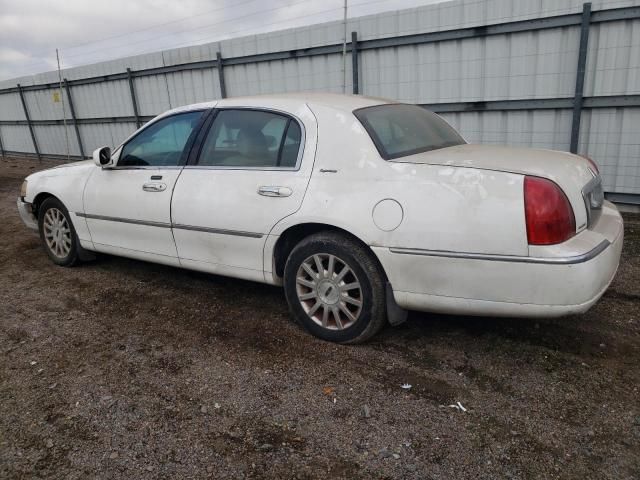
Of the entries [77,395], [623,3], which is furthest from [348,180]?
[623,3]

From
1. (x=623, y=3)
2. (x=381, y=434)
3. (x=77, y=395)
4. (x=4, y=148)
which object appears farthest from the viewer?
(x=4, y=148)

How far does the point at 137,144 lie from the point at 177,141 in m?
0.54

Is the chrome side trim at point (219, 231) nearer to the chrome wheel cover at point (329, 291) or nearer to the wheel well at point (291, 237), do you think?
the wheel well at point (291, 237)

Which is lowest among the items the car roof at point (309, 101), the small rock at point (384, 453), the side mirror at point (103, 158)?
the small rock at point (384, 453)

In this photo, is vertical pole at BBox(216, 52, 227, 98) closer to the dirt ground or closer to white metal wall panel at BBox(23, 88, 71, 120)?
white metal wall panel at BBox(23, 88, 71, 120)

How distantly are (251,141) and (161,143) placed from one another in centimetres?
98

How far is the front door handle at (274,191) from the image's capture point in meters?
3.28

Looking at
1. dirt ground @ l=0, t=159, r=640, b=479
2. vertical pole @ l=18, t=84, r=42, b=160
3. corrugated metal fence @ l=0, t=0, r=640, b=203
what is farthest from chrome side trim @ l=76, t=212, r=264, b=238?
vertical pole @ l=18, t=84, r=42, b=160

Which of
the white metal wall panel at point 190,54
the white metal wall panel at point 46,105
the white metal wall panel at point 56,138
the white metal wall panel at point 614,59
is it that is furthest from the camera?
the white metal wall panel at point 56,138

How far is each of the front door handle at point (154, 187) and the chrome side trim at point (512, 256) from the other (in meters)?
2.01

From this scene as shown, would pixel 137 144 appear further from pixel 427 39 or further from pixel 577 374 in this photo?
pixel 427 39

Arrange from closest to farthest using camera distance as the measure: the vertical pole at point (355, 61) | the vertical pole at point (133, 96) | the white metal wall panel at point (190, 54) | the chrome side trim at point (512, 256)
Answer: the chrome side trim at point (512, 256), the vertical pole at point (355, 61), the white metal wall panel at point (190, 54), the vertical pole at point (133, 96)

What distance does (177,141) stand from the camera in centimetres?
403

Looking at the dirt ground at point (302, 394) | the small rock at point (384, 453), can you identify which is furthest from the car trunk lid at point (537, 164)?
the small rock at point (384, 453)
